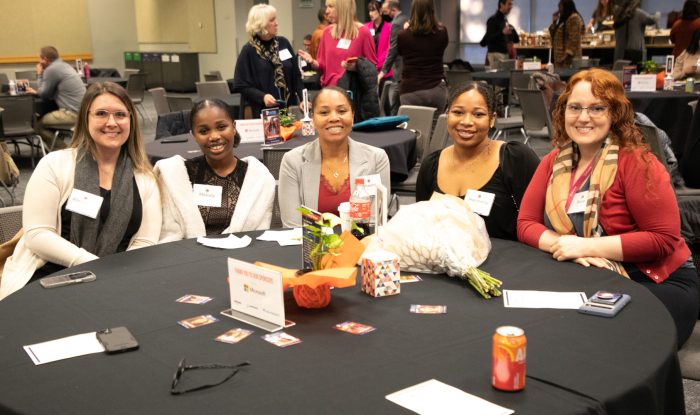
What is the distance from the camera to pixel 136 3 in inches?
715

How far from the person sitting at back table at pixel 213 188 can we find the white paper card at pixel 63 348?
4.03ft

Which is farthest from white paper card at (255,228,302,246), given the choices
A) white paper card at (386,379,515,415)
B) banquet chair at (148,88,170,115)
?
banquet chair at (148,88,170,115)

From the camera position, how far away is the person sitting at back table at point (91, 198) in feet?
9.51

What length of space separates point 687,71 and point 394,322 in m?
7.21

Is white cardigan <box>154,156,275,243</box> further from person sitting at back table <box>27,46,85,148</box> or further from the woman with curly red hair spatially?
person sitting at back table <box>27,46,85,148</box>

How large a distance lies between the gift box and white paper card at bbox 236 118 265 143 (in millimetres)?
3213

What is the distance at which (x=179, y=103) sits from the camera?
7508mm

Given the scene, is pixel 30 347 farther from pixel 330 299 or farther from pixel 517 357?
pixel 517 357

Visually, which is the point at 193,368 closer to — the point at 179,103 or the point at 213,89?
the point at 179,103

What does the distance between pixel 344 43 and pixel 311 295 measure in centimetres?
536

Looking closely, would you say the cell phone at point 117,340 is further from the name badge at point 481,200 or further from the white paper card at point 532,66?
the white paper card at point 532,66

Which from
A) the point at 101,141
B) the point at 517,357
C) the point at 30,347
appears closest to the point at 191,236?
the point at 101,141

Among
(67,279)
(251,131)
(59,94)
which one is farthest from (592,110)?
(59,94)

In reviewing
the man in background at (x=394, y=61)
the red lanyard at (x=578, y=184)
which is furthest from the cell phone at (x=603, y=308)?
the man in background at (x=394, y=61)
